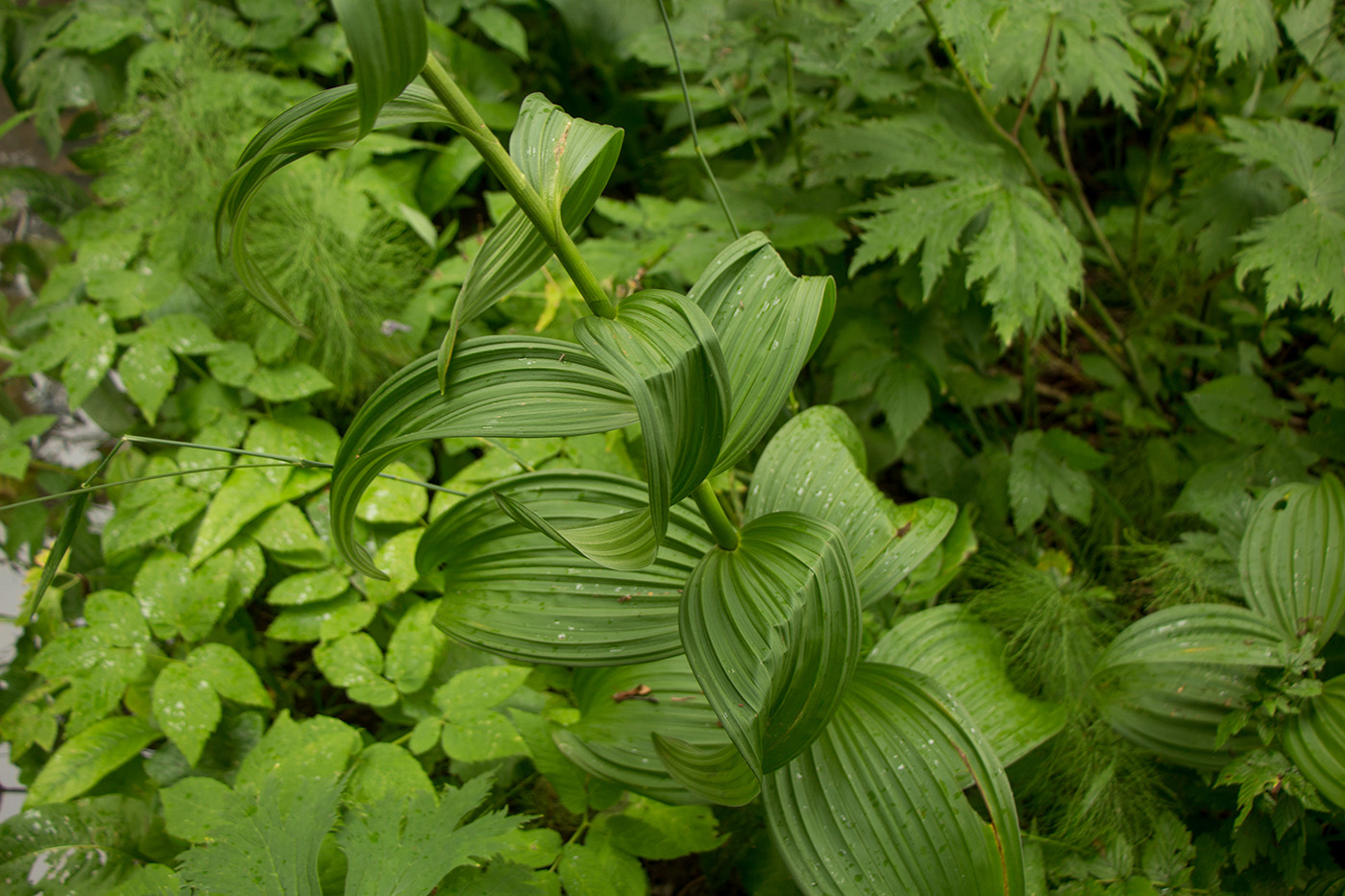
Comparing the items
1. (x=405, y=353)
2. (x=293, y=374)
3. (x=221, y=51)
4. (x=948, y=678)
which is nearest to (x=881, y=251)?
(x=948, y=678)

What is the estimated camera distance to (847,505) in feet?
3.04

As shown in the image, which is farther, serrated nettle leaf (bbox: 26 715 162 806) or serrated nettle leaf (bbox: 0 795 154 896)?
serrated nettle leaf (bbox: 26 715 162 806)

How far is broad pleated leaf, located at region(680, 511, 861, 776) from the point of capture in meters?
0.64

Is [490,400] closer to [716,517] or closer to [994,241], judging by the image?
[716,517]

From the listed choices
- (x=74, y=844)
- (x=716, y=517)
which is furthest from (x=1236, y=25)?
(x=74, y=844)

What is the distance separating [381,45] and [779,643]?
1.69 feet

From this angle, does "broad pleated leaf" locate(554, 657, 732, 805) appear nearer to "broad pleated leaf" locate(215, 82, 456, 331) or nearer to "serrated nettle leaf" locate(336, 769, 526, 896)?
"serrated nettle leaf" locate(336, 769, 526, 896)

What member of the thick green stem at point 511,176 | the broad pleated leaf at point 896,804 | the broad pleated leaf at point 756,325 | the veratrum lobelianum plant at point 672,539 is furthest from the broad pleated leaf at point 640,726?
the thick green stem at point 511,176

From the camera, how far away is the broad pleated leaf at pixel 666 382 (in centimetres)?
53

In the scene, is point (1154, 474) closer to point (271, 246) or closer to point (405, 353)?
point (405, 353)

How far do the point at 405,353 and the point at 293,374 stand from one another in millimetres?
202

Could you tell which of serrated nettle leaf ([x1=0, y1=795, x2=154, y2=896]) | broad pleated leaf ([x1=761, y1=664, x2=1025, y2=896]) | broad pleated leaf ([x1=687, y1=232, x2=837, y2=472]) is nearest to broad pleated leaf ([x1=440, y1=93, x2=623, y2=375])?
broad pleated leaf ([x1=687, y1=232, x2=837, y2=472])

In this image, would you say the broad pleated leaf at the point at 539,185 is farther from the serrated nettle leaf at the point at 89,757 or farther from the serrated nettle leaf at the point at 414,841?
the serrated nettle leaf at the point at 89,757

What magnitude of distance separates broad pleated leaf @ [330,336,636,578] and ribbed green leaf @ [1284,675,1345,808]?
81 centimetres
